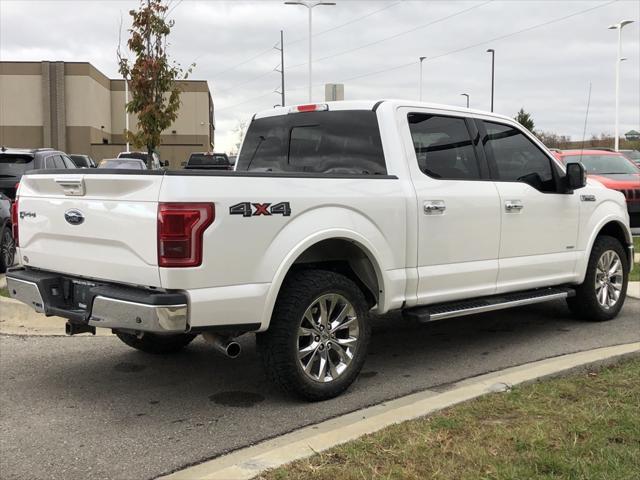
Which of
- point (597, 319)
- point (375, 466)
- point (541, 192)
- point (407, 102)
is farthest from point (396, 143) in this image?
point (597, 319)

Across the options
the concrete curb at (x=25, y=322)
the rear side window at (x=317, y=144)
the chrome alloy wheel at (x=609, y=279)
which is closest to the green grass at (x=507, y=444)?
the rear side window at (x=317, y=144)

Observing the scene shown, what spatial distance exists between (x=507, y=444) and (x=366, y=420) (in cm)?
80

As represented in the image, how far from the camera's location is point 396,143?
492 cm

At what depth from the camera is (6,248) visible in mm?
8906

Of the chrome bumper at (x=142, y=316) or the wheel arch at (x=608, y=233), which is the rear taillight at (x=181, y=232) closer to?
the chrome bumper at (x=142, y=316)

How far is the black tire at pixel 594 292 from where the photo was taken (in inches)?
255

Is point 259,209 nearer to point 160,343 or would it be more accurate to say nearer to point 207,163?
point 160,343

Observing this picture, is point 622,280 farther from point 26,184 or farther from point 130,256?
point 26,184

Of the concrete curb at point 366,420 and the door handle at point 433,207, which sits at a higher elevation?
the door handle at point 433,207

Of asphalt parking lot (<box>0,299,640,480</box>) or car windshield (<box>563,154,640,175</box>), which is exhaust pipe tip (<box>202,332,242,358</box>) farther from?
car windshield (<box>563,154,640,175</box>)

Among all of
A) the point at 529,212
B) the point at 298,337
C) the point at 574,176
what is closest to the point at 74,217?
the point at 298,337

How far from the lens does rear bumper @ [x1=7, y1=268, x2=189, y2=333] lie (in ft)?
12.1

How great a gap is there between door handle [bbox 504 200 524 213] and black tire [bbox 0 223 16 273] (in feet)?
20.8

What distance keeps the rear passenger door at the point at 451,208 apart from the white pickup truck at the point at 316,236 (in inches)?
0.5
